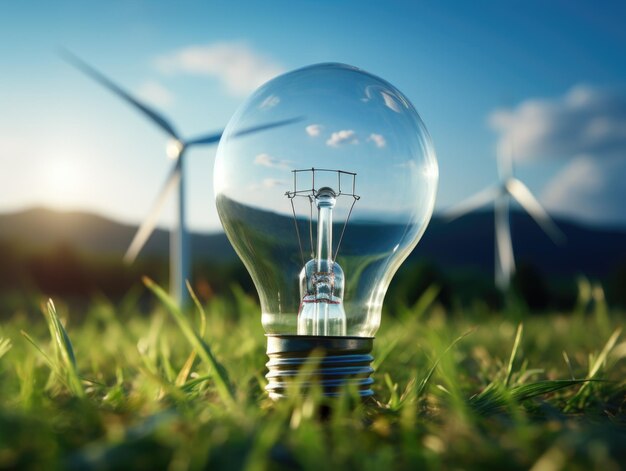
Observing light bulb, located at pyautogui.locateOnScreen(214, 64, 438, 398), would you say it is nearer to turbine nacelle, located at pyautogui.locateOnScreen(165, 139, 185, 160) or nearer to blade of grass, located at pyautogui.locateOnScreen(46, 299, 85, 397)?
blade of grass, located at pyautogui.locateOnScreen(46, 299, 85, 397)

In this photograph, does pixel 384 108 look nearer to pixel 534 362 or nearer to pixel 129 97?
pixel 534 362

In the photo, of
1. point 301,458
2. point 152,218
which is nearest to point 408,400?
point 301,458

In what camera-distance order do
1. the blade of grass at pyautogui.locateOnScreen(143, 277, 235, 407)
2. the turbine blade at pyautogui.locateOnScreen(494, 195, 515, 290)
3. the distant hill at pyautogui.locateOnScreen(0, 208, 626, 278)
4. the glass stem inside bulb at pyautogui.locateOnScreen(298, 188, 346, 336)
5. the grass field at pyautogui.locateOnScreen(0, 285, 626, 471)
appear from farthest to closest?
the distant hill at pyautogui.locateOnScreen(0, 208, 626, 278)
the turbine blade at pyautogui.locateOnScreen(494, 195, 515, 290)
the glass stem inside bulb at pyautogui.locateOnScreen(298, 188, 346, 336)
the blade of grass at pyautogui.locateOnScreen(143, 277, 235, 407)
the grass field at pyautogui.locateOnScreen(0, 285, 626, 471)

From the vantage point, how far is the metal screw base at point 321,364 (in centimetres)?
215

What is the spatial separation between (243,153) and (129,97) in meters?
6.03

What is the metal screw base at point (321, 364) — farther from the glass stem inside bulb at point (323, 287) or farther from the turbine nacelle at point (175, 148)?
the turbine nacelle at point (175, 148)

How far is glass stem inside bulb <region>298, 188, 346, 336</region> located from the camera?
7.70 ft

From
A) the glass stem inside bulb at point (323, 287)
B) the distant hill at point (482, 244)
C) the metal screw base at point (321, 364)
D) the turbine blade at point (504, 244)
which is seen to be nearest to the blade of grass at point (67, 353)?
the metal screw base at point (321, 364)

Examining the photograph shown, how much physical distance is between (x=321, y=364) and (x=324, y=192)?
0.65 metres

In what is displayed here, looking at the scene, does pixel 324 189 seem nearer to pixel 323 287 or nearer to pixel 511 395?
pixel 323 287

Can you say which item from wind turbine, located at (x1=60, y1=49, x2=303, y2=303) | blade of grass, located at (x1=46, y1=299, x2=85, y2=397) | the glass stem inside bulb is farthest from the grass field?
wind turbine, located at (x1=60, y1=49, x2=303, y2=303)

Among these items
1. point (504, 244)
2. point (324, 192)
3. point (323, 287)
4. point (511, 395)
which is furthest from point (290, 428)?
point (504, 244)

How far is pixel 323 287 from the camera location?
2383 millimetres

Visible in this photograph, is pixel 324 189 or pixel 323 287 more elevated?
pixel 324 189
